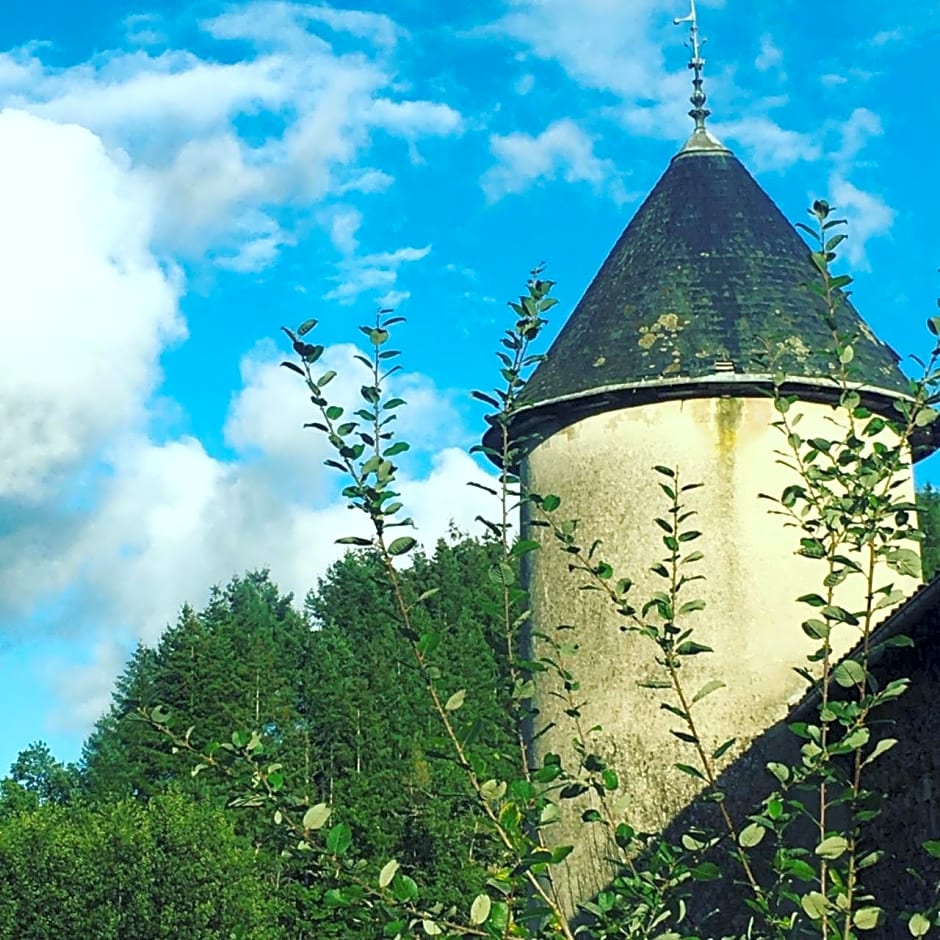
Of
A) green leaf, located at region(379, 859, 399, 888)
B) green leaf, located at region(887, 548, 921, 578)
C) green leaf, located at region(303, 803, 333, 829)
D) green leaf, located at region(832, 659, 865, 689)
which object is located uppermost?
green leaf, located at region(887, 548, 921, 578)

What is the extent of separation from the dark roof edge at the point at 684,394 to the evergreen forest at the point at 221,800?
6.09 meters

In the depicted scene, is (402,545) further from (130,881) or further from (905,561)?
(130,881)

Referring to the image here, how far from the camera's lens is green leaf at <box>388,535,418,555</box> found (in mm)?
3930

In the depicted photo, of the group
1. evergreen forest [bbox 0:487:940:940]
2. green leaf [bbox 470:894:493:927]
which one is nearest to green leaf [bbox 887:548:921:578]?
green leaf [bbox 470:894:493:927]

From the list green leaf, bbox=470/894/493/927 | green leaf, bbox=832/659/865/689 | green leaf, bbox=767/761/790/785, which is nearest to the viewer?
green leaf, bbox=470/894/493/927

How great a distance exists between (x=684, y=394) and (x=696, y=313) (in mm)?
842

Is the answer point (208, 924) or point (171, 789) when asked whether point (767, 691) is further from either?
point (171, 789)

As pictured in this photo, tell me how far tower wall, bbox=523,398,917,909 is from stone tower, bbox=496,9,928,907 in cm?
1

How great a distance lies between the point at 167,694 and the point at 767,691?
32935 millimetres

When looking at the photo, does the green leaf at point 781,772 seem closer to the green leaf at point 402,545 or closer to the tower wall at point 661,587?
the green leaf at point 402,545

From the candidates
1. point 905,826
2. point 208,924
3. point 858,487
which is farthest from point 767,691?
point 208,924

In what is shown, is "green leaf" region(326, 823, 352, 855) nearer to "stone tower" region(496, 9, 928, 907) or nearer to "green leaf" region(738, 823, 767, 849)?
"green leaf" region(738, 823, 767, 849)

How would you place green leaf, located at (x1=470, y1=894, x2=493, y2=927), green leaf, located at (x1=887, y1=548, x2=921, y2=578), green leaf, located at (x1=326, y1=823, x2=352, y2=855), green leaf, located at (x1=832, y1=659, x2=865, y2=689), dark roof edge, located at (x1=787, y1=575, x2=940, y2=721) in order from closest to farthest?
green leaf, located at (x1=470, y1=894, x2=493, y2=927) → green leaf, located at (x1=326, y1=823, x2=352, y2=855) → green leaf, located at (x1=832, y1=659, x2=865, y2=689) → green leaf, located at (x1=887, y1=548, x2=921, y2=578) → dark roof edge, located at (x1=787, y1=575, x2=940, y2=721)

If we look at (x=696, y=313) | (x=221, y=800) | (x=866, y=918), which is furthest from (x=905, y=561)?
(x=221, y=800)
